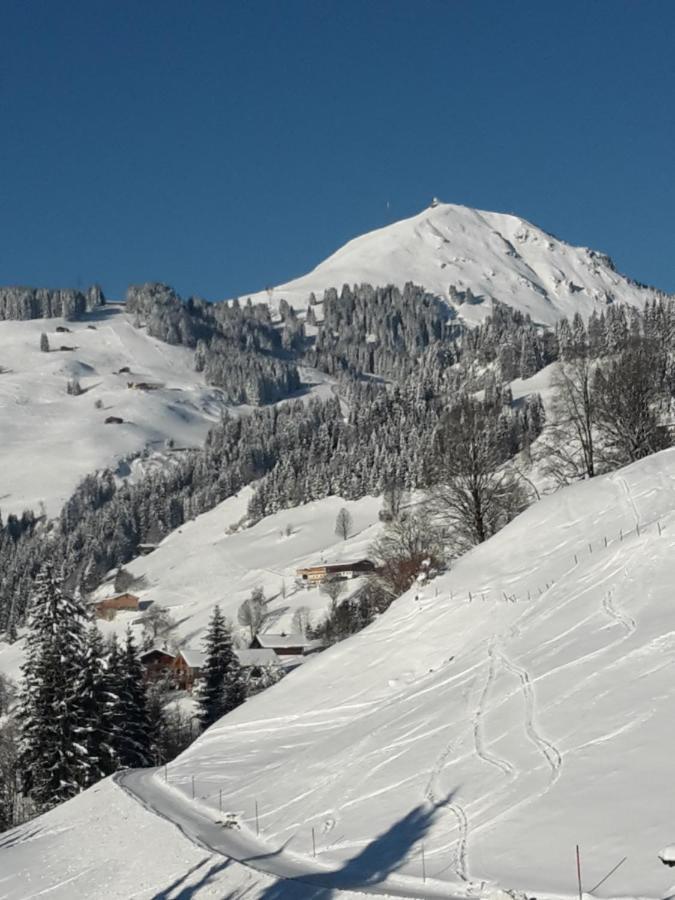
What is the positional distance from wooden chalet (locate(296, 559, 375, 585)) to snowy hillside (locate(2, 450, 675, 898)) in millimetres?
83626

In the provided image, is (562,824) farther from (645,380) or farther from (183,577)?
(183,577)

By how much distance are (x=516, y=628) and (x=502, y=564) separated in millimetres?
5773

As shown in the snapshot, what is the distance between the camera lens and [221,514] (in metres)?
185

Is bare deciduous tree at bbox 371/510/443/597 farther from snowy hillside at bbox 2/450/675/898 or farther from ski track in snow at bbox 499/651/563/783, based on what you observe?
ski track in snow at bbox 499/651/563/783

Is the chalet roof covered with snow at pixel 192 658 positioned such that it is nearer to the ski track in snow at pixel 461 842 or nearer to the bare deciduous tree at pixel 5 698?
the bare deciduous tree at pixel 5 698

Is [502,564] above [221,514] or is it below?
below

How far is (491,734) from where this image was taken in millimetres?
16281

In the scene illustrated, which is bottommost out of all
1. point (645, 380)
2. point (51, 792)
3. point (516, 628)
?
point (51, 792)

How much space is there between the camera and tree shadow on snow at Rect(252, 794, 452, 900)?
1259 cm

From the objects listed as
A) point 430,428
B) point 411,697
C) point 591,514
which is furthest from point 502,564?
point 430,428

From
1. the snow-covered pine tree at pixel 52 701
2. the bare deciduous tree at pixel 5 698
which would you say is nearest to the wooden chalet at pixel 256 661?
the bare deciduous tree at pixel 5 698

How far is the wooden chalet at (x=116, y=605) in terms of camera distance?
133875mm

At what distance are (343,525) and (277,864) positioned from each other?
12863cm

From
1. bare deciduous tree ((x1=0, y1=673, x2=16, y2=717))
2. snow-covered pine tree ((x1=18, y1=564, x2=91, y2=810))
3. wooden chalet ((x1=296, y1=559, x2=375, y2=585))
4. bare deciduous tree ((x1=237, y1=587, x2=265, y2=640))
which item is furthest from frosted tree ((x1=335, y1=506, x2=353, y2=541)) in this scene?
snow-covered pine tree ((x1=18, y1=564, x2=91, y2=810))
